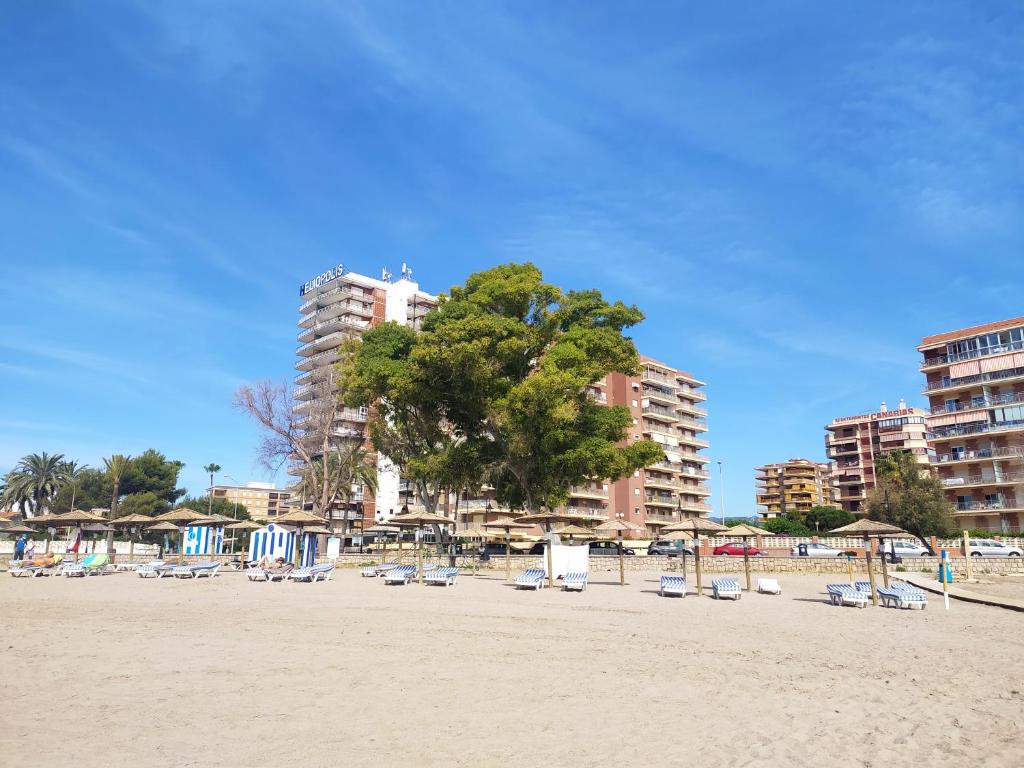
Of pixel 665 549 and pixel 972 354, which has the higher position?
pixel 972 354

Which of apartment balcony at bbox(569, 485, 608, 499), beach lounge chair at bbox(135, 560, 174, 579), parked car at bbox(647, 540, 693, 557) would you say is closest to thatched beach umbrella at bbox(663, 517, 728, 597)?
beach lounge chair at bbox(135, 560, 174, 579)

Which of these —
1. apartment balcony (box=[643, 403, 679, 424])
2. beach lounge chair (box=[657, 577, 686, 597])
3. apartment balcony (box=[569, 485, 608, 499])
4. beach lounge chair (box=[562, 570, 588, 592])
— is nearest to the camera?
beach lounge chair (box=[657, 577, 686, 597])

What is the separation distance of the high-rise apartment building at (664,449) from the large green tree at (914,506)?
25.5 metres

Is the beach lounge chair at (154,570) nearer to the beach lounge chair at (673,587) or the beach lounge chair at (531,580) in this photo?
the beach lounge chair at (531,580)

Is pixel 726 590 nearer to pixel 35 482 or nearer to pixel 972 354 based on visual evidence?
pixel 972 354

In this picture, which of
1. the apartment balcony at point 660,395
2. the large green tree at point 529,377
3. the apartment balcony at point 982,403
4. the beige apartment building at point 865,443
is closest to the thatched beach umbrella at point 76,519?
the large green tree at point 529,377

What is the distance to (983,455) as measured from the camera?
213 feet

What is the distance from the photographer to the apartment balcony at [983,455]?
62531mm

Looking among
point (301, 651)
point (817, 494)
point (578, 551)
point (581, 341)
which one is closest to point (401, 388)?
point (581, 341)

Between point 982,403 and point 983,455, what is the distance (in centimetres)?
494

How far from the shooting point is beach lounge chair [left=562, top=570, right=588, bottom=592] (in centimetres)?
2505

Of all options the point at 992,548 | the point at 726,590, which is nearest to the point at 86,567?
the point at 726,590

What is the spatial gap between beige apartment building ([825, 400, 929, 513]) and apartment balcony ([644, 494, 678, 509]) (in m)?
34.4

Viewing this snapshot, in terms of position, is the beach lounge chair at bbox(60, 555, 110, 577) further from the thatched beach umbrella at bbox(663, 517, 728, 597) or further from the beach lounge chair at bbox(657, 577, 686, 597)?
the thatched beach umbrella at bbox(663, 517, 728, 597)
